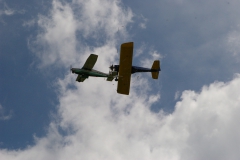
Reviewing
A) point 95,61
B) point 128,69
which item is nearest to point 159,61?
point 128,69

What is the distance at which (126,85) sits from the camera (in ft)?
105

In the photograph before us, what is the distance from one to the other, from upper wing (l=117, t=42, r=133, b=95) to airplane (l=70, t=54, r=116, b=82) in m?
1.39

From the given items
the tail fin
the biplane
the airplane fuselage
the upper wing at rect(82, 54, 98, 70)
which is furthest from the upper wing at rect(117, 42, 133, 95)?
the tail fin

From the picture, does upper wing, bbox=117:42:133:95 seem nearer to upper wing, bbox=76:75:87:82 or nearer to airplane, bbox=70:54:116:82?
airplane, bbox=70:54:116:82

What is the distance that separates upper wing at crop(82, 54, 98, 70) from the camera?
30.1 m

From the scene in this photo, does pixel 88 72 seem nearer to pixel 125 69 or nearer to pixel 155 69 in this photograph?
pixel 125 69

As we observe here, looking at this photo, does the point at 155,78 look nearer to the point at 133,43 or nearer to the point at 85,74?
the point at 133,43

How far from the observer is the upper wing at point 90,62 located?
3006 centimetres

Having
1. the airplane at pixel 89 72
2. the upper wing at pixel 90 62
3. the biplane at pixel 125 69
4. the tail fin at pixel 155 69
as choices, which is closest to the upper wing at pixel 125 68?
the biplane at pixel 125 69

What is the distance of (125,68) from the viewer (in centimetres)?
3102

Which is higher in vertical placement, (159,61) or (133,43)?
(159,61)

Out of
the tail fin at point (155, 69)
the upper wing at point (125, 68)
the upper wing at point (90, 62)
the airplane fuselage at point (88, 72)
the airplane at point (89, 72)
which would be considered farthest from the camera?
the tail fin at point (155, 69)

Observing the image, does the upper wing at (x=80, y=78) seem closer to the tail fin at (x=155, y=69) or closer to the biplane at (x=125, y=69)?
the biplane at (x=125, y=69)

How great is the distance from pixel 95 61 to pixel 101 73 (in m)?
2.53
